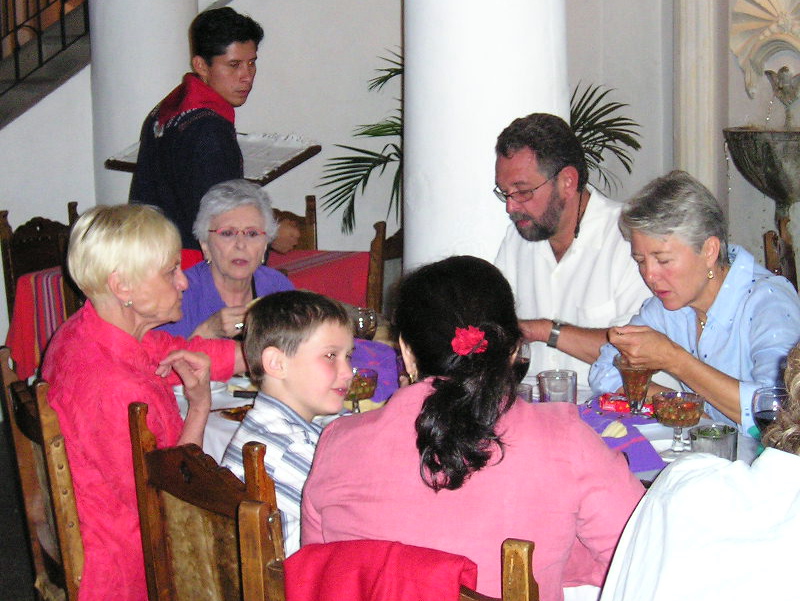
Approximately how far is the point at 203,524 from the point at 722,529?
0.84 meters

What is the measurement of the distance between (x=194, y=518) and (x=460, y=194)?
6.16 ft

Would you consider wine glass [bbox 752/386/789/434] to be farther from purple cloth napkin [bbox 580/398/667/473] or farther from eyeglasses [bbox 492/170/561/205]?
eyeglasses [bbox 492/170/561/205]

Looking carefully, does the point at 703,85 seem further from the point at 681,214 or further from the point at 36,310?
the point at 36,310

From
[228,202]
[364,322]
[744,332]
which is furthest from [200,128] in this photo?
[744,332]

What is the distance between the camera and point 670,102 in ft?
20.4

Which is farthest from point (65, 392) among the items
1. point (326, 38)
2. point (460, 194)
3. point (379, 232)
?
point (326, 38)

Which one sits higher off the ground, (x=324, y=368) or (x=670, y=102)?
(x=670, y=102)

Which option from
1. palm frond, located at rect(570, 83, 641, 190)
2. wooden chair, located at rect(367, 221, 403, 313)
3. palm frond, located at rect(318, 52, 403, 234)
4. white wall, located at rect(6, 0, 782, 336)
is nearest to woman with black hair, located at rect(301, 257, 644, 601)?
wooden chair, located at rect(367, 221, 403, 313)

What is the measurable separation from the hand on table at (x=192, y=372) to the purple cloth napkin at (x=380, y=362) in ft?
1.58

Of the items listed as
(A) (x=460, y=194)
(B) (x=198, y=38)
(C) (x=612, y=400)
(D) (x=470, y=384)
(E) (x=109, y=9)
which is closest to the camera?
(D) (x=470, y=384)

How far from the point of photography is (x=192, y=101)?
11.7ft

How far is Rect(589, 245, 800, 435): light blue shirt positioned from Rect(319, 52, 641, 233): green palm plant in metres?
3.07

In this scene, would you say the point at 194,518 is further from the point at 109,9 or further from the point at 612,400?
the point at 109,9

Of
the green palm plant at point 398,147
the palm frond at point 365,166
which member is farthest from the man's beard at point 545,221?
the palm frond at point 365,166
